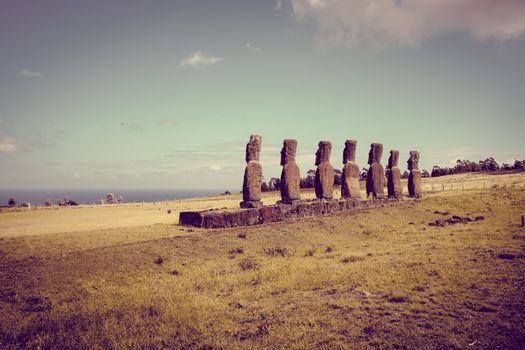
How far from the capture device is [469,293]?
20.2 feet

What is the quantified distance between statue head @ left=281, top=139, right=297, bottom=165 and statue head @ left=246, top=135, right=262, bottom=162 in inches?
54.2

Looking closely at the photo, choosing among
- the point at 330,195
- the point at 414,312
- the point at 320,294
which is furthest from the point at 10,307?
the point at 330,195

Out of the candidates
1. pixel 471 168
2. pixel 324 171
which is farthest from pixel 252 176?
pixel 471 168

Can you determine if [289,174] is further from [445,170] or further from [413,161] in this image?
[445,170]

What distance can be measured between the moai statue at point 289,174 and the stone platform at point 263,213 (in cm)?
46

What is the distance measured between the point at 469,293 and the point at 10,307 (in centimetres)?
811

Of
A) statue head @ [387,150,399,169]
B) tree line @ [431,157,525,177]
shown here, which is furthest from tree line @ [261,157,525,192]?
statue head @ [387,150,399,169]

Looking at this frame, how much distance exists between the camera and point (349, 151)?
19172 mm

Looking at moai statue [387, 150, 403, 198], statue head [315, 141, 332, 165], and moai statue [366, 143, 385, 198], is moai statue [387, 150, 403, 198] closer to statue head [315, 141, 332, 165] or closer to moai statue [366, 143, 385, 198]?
moai statue [366, 143, 385, 198]

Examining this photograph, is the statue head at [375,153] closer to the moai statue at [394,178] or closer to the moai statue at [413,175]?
the moai statue at [394,178]

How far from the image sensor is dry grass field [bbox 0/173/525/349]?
504 cm

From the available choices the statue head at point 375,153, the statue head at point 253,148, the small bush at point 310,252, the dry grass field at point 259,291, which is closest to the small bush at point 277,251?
the dry grass field at point 259,291

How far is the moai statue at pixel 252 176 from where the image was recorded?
14.8 meters

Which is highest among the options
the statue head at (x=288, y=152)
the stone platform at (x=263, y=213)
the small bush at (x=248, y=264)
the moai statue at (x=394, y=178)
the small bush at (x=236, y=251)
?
the statue head at (x=288, y=152)
